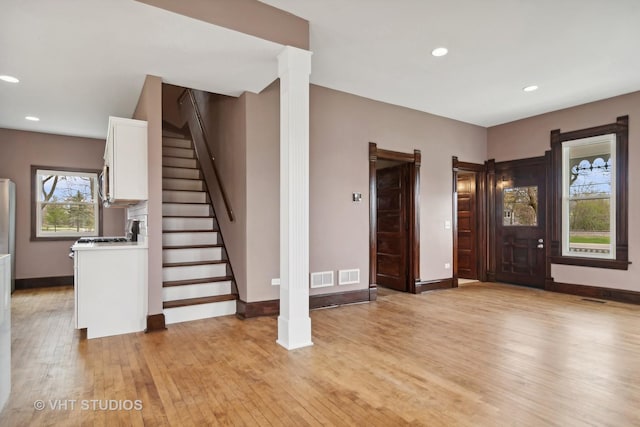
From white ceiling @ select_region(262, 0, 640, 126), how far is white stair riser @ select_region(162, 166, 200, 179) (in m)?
2.81

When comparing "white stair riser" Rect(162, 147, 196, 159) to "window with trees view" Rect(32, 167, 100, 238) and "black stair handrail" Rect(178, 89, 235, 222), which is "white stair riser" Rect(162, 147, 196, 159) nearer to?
"black stair handrail" Rect(178, 89, 235, 222)

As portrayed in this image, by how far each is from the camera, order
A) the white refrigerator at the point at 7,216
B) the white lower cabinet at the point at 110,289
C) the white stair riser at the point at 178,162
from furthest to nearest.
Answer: the white stair riser at the point at 178,162 → the white refrigerator at the point at 7,216 → the white lower cabinet at the point at 110,289

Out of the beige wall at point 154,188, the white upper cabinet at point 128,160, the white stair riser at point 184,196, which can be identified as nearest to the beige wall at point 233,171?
the white stair riser at point 184,196

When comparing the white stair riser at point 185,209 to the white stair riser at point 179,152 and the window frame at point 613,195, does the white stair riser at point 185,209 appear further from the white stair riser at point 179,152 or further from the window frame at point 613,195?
the window frame at point 613,195

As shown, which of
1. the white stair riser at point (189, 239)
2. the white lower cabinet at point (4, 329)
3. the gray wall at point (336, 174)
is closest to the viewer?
the white lower cabinet at point (4, 329)

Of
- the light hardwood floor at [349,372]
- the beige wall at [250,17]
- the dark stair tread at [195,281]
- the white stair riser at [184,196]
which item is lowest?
the light hardwood floor at [349,372]

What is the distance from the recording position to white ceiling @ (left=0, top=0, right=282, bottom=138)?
282cm

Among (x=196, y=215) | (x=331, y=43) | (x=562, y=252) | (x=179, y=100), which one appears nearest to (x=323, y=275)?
(x=196, y=215)

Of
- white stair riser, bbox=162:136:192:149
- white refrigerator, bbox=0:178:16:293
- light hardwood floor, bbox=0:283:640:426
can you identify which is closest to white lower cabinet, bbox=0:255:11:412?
light hardwood floor, bbox=0:283:640:426

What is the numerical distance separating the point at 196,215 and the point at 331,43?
330cm

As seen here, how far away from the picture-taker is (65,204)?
6.89m

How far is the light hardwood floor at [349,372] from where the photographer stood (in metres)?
2.26

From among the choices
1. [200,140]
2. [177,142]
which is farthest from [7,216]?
[200,140]

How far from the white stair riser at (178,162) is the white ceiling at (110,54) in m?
1.43
